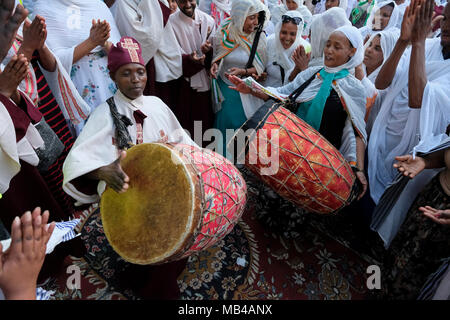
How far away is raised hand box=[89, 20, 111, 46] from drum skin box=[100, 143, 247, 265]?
147 centimetres

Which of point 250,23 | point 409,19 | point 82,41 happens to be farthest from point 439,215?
point 82,41

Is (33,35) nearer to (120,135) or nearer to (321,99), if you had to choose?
(120,135)

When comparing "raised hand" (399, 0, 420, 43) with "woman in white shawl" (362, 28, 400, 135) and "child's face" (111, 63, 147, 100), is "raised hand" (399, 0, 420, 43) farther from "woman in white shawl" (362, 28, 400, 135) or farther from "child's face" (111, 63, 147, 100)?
"child's face" (111, 63, 147, 100)

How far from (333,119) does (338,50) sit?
0.57 m

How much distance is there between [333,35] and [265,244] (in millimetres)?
1934

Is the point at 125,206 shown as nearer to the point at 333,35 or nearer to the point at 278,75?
the point at 333,35

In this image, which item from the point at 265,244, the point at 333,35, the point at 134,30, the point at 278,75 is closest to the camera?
the point at 333,35

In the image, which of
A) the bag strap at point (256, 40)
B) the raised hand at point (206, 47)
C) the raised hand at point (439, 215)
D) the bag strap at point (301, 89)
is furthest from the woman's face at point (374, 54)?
the raised hand at point (439, 215)

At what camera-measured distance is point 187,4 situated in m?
3.54

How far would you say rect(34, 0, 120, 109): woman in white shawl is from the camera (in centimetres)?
274

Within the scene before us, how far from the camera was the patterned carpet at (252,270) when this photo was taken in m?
2.39

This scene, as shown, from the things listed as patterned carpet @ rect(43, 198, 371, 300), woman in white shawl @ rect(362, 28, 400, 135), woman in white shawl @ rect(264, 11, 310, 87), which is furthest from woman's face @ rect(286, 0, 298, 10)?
patterned carpet @ rect(43, 198, 371, 300)

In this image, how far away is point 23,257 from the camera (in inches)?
44.1
